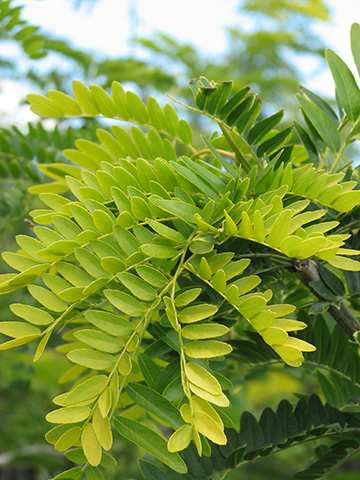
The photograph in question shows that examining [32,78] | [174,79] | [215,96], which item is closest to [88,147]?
[215,96]

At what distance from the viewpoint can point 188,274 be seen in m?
0.44

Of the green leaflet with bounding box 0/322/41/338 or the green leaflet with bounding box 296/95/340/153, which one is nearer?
the green leaflet with bounding box 0/322/41/338

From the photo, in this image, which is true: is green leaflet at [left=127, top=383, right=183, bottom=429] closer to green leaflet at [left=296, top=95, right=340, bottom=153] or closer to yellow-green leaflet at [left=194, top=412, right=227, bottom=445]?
yellow-green leaflet at [left=194, top=412, right=227, bottom=445]

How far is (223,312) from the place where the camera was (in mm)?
463

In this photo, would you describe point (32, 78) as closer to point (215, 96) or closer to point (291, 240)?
point (215, 96)

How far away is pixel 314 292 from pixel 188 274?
0.41ft

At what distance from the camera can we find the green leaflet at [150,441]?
330mm

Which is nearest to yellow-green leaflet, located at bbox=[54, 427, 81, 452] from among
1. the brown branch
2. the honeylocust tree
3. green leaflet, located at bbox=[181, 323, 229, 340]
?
the honeylocust tree

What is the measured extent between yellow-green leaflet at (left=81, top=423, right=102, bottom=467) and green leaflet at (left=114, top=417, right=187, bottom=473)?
2 centimetres

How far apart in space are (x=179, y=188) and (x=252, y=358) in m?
0.26

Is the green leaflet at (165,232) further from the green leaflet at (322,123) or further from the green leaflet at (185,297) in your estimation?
the green leaflet at (322,123)

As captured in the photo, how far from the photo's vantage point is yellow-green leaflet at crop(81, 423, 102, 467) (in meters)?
0.33

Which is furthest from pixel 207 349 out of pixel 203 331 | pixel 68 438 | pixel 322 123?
pixel 322 123

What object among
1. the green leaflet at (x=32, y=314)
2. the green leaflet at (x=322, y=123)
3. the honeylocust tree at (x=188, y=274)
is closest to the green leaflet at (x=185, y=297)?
the honeylocust tree at (x=188, y=274)
